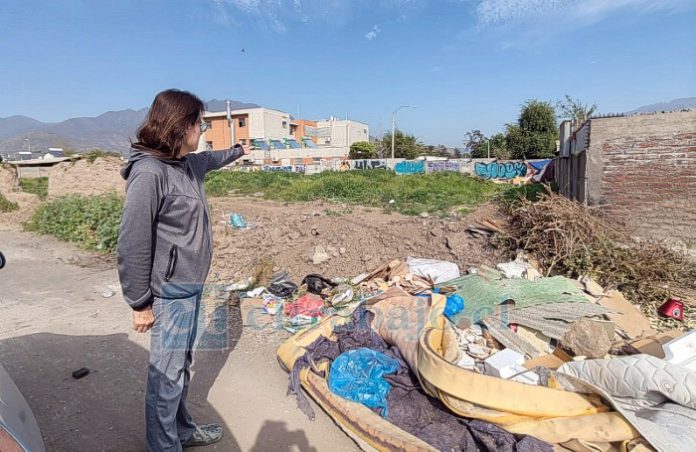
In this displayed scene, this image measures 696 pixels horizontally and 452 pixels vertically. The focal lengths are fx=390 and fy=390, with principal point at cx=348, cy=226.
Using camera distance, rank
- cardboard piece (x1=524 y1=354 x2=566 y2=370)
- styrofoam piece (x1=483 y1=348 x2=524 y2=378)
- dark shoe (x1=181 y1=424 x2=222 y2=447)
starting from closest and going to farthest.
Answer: dark shoe (x1=181 y1=424 x2=222 y2=447), styrofoam piece (x1=483 y1=348 x2=524 y2=378), cardboard piece (x1=524 y1=354 x2=566 y2=370)

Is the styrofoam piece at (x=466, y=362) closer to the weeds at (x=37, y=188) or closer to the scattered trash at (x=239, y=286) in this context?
the scattered trash at (x=239, y=286)

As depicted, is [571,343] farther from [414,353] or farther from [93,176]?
[93,176]

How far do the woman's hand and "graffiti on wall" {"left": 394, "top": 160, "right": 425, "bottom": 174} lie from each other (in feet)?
96.7

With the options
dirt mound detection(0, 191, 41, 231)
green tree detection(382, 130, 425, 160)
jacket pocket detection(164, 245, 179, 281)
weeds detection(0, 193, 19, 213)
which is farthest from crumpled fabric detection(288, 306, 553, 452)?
green tree detection(382, 130, 425, 160)

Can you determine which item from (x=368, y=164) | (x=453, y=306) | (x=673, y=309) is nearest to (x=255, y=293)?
(x=453, y=306)

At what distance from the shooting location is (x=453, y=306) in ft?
11.9

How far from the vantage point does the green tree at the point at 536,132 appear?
31047 mm

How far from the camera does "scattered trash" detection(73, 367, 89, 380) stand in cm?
293

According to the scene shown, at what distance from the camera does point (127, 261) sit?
1.67 m

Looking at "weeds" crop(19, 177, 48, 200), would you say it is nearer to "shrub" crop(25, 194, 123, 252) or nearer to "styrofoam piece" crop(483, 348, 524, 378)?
"shrub" crop(25, 194, 123, 252)

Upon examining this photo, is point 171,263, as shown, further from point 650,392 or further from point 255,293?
point 255,293

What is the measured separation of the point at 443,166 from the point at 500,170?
4.30m

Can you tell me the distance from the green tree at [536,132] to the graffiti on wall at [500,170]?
521 centimetres

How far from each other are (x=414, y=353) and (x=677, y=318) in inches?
114
